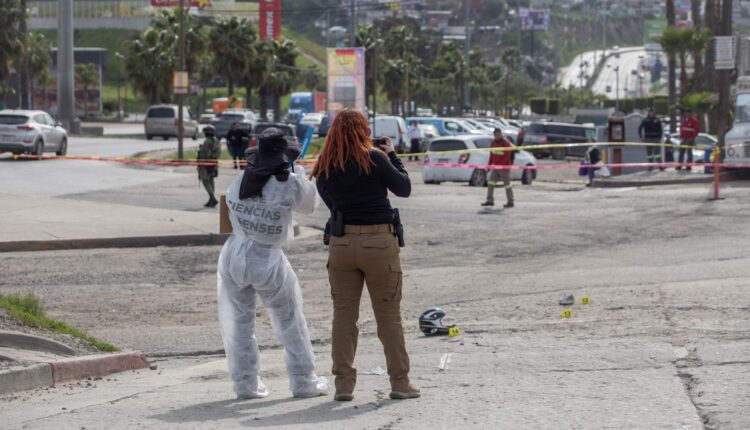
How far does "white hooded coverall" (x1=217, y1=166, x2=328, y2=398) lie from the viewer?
779cm

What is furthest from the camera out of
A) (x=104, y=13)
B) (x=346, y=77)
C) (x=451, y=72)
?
(x=104, y=13)

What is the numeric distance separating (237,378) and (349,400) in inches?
29.5

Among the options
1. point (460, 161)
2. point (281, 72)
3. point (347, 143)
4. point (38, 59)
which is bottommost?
point (460, 161)

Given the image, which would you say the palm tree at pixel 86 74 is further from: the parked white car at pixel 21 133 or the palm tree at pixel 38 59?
the parked white car at pixel 21 133

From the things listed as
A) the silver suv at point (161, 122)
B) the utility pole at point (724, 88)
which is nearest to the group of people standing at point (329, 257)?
the utility pole at point (724, 88)

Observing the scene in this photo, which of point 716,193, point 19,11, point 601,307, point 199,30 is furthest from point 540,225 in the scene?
point 199,30

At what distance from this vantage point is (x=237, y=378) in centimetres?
789

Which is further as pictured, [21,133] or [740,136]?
[21,133]

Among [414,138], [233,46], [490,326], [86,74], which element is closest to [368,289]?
[490,326]

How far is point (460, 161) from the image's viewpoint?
111 feet

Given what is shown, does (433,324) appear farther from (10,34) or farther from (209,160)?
(10,34)

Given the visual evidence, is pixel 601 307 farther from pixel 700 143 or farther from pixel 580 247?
pixel 700 143

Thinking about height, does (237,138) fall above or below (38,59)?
below

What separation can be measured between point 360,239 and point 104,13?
166804mm
